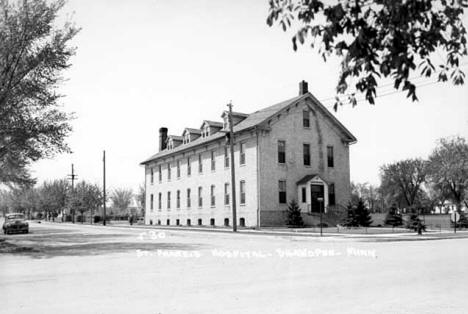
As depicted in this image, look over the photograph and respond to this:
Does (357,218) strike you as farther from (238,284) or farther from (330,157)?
(238,284)

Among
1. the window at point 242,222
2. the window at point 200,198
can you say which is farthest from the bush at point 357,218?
the window at point 200,198

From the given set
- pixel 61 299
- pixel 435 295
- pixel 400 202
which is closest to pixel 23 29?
pixel 61 299

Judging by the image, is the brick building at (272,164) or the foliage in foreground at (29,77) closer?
the foliage in foreground at (29,77)

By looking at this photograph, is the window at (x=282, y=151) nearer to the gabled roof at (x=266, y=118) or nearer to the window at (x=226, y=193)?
the gabled roof at (x=266, y=118)

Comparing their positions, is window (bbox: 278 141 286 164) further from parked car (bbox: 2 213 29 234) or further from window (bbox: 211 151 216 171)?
parked car (bbox: 2 213 29 234)

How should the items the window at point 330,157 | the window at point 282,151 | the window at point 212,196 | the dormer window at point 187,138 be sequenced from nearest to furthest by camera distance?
the window at point 282,151 → the window at point 330,157 → the window at point 212,196 → the dormer window at point 187,138

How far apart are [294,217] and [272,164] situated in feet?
16.2

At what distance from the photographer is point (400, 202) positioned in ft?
323

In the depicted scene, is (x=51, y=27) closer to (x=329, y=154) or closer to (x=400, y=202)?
(x=329, y=154)

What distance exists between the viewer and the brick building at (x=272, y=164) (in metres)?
41.6

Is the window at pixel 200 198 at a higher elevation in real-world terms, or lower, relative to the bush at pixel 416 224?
higher

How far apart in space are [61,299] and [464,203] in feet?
263

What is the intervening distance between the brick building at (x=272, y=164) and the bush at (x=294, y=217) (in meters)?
1.44

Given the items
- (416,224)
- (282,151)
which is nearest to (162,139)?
(282,151)
